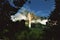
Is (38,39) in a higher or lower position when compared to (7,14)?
lower

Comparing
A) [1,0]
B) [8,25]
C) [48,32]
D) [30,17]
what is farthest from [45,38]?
[1,0]

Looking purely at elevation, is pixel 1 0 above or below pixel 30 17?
above

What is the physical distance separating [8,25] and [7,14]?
0.20m

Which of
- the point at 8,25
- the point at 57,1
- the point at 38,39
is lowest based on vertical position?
the point at 38,39

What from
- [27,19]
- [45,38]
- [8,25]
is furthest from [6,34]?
[45,38]

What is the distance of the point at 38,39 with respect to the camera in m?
3.53

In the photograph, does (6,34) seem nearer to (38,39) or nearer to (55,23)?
(38,39)

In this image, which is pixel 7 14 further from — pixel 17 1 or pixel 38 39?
pixel 38 39

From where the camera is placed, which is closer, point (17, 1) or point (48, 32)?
point (48, 32)

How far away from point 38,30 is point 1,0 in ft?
2.84

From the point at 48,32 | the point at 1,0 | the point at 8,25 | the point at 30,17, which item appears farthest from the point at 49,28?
the point at 1,0

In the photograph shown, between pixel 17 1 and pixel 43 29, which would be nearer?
pixel 43 29

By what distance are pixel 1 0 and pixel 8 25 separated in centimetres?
47

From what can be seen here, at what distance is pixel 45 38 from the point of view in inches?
141
